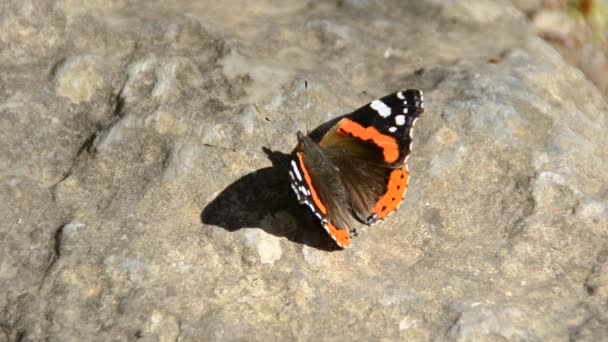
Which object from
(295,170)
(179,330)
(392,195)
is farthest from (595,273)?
(179,330)

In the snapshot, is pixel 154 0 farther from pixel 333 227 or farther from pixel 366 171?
pixel 333 227

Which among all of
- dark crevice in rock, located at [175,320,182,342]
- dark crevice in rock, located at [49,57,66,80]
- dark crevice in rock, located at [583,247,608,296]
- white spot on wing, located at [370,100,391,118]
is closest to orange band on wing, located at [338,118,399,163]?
white spot on wing, located at [370,100,391,118]

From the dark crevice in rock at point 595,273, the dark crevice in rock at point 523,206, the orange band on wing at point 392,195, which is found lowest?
the dark crevice in rock at point 595,273

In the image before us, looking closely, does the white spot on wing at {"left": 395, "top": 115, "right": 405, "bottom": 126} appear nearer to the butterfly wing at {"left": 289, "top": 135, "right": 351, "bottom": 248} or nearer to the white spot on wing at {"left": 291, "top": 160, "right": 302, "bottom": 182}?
the butterfly wing at {"left": 289, "top": 135, "right": 351, "bottom": 248}

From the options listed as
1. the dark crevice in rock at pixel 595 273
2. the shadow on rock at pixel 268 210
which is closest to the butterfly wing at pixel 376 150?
the shadow on rock at pixel 268 210

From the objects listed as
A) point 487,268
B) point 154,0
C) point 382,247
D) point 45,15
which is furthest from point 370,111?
point 45,15

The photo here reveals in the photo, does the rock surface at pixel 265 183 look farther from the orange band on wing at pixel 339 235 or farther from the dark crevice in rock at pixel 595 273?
the orange band on wing at pixel 339 235

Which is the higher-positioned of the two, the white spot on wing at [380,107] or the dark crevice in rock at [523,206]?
the white spot on wing at [380,107]
